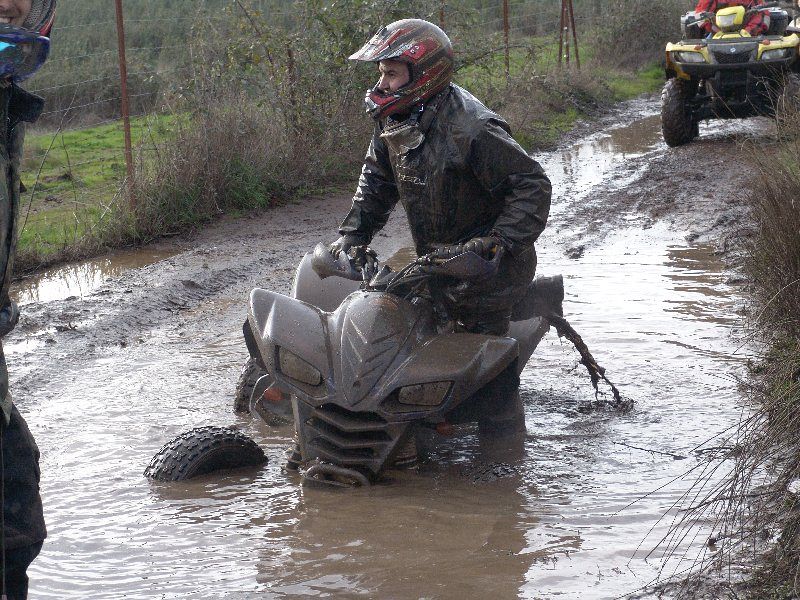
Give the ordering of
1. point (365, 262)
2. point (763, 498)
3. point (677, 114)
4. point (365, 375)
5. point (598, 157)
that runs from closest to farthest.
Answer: point (763, 498)
point (365, 375)
point (365, 262)
point (677, 114)
point (598, 157)

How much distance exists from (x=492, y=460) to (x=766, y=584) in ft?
6.12

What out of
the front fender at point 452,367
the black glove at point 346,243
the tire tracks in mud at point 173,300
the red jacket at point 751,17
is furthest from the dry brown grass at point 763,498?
the red jacket at point 751,17

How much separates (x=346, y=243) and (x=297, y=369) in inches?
34.0

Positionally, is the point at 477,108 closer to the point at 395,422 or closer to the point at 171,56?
the point at 395,422

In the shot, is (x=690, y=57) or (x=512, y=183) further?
(x=690, y=57)

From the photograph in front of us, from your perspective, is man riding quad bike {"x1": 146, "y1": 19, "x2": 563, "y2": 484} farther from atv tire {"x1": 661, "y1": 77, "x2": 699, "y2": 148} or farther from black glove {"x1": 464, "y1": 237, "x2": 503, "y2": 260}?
atv tire {"x1": 661, "y1": 77, "x2": 699, "y2": 148}

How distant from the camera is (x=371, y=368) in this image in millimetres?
4320

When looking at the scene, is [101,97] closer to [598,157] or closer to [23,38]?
[598,157]

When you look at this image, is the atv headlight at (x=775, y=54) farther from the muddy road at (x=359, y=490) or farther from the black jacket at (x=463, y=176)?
the black jacket at (x=463, y=176)

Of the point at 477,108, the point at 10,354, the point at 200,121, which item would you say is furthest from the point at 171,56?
the point at 477,108

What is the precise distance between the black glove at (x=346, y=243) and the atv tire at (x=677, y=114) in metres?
9.75

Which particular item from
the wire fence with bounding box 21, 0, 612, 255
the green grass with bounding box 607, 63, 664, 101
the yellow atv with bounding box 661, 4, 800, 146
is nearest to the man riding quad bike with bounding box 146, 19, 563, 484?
the wire fence with bounding box 21, 0, 612, 255

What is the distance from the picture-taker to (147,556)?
4141 mm

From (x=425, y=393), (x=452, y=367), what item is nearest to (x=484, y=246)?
(x=452, y=367)
